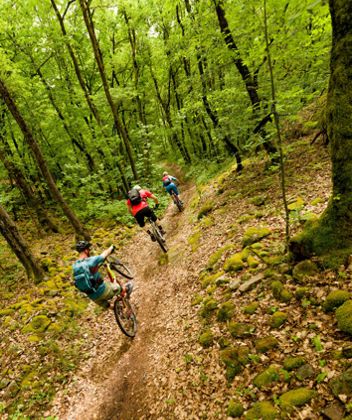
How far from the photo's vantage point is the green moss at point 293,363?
3135mm

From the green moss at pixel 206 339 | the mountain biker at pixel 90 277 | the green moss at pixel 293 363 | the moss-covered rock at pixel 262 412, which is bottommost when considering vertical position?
the green moss at pixel 206 339

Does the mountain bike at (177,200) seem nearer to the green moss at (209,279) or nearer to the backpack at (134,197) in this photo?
the backpack at (134,197)

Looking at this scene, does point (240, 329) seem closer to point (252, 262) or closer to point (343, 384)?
point (252, 262)

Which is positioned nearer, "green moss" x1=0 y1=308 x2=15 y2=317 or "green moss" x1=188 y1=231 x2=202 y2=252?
"green moss" x1=0 y1=308 x2=15 y2=317

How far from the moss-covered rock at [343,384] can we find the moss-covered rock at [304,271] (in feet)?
4.83

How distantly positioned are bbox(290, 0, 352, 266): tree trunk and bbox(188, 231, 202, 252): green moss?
4.38 m

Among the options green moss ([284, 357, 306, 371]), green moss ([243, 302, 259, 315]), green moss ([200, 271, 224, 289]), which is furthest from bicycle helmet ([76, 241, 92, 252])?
green moss ([284, 357, 306, 371])

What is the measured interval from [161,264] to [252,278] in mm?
4626

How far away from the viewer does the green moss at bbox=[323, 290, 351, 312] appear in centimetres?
339

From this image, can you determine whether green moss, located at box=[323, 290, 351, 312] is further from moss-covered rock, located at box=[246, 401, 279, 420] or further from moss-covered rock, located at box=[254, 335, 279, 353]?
moss-covered rock, located at box=[246, 401, 279, 420]

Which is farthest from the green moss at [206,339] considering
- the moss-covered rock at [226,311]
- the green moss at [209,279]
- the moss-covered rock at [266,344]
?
the green moss at [209,279]

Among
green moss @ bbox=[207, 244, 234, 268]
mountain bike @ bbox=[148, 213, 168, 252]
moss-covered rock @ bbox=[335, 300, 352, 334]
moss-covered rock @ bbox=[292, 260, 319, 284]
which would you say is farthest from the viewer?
mountain bike @ bbox=[148, 213, 168, 252]

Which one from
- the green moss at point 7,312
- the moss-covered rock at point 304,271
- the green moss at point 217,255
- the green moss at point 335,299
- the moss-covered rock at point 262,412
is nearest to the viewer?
the moss-covered rock at point 262,412

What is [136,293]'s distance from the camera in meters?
8.14
